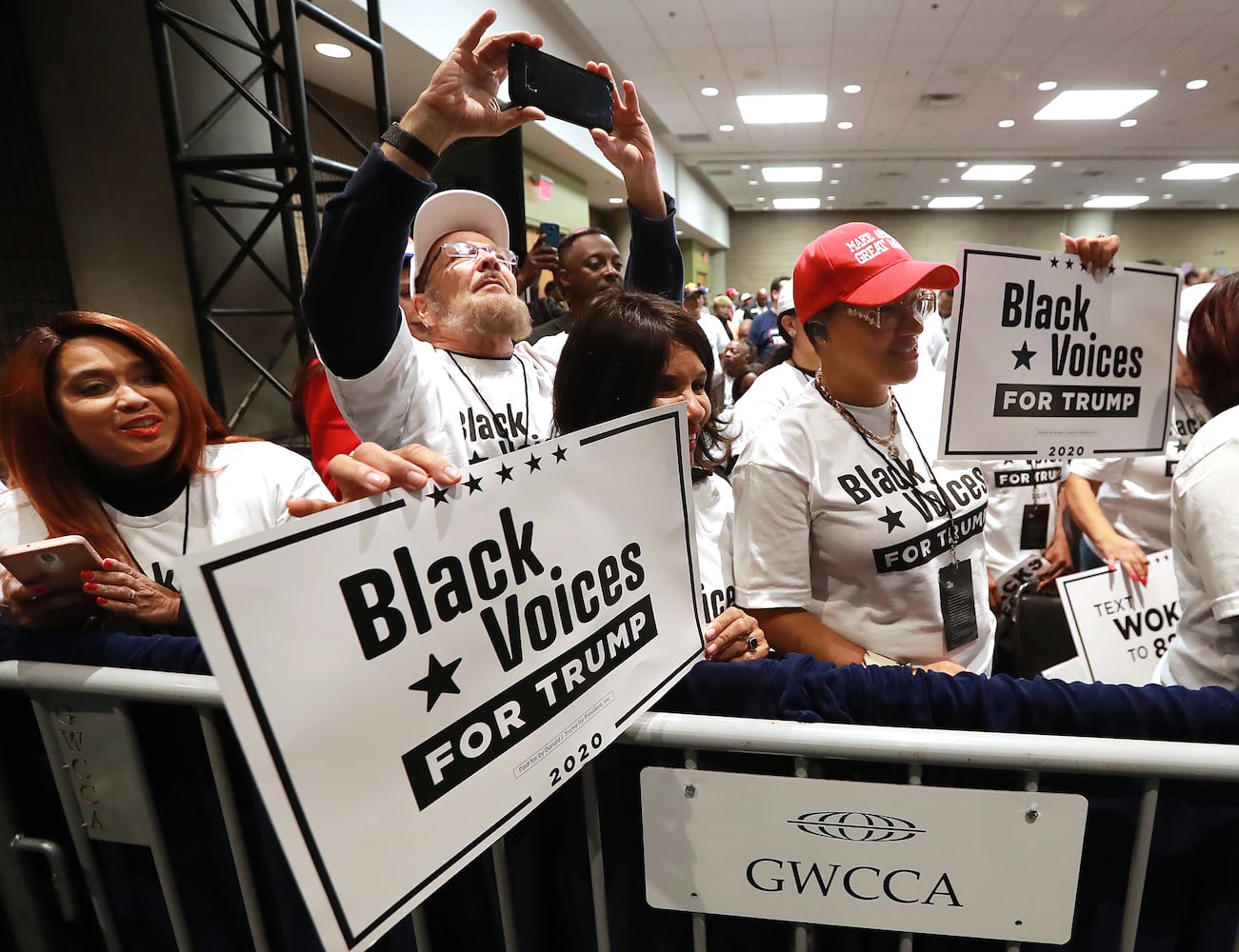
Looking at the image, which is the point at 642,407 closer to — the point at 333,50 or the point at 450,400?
the point at 450,400

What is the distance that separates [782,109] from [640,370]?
10005mm

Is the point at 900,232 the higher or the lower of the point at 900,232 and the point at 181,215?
the higher

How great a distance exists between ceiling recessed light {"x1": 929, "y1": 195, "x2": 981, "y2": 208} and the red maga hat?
17.9 meters

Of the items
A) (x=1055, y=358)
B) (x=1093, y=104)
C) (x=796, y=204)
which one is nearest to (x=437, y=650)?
(x=1055, y=358)

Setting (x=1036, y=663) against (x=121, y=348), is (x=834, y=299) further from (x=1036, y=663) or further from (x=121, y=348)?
(x=121, y=348)

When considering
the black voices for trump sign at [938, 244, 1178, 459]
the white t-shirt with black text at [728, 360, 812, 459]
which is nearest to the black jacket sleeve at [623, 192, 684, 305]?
the black voices for trump sign at [938, 244, 1178, 459]

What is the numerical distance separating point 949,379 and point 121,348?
5.19 feet

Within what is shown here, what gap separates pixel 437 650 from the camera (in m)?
0.61

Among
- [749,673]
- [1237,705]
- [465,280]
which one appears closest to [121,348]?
[465,280]

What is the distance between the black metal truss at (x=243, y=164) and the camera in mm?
3039

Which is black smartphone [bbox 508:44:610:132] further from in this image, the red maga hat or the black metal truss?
the black metal truss

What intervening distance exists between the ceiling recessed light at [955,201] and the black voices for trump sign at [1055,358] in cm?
1752

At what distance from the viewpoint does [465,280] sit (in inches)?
69.9

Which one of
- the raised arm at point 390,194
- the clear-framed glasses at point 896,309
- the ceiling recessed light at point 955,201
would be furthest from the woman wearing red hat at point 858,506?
the ceiling recessed light at point 955,201
